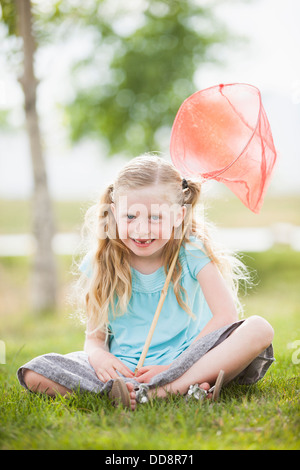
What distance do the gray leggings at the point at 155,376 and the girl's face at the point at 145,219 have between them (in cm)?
47

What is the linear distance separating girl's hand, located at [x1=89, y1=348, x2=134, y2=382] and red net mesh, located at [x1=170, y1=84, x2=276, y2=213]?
36.1 inches

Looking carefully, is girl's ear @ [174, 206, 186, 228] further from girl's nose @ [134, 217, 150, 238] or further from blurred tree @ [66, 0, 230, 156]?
blurred tree @ [66, 0, 230, 156]

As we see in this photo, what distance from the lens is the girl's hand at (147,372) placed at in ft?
7.36

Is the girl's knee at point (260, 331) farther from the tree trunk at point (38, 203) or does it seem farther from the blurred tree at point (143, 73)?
the blurred tree at point (143, 73)

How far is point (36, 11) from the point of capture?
253 inches

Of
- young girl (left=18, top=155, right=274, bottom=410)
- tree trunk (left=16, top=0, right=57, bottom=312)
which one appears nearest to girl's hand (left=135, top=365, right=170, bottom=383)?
young girl (left=18, top=155, right=274, bottom=410)

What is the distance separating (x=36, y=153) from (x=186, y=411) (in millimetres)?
5161

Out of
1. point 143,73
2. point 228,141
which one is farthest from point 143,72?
point 228,141

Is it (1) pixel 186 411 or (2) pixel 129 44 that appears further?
(2) pixel 129 44

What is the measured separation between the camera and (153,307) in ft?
8.45

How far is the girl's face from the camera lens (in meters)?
2.35
